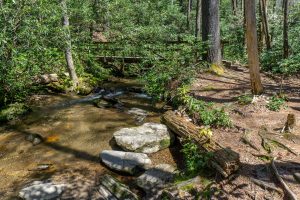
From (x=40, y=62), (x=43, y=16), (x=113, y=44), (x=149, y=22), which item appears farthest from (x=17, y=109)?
(x=149, y=22)

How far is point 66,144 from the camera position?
27.2 feet

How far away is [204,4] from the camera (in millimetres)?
12672

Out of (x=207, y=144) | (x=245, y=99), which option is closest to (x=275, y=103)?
(x=245, y=99)

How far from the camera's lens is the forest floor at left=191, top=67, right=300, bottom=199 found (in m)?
5.08

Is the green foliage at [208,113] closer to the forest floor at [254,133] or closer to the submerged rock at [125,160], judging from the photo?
the forest floor at [254,133]

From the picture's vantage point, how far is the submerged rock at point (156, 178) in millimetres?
5963

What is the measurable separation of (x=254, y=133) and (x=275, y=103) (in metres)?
1.79

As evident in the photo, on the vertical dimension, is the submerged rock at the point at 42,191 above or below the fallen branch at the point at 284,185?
below

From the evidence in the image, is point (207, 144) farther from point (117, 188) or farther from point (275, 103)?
point (275, 103)

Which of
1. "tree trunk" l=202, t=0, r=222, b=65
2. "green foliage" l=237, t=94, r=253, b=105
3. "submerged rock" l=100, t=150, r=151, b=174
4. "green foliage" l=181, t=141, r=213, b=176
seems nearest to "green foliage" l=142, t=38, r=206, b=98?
"tree trunk" l=202, t=0, r=222, b=65

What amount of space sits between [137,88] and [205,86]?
391 cm

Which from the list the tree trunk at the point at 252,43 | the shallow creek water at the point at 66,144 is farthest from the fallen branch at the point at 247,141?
the tree trunk at the point at 252,43

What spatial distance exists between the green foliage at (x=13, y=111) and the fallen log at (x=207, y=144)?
5.30 meters

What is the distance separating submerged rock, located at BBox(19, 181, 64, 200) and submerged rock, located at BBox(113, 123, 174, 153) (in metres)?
1.95
